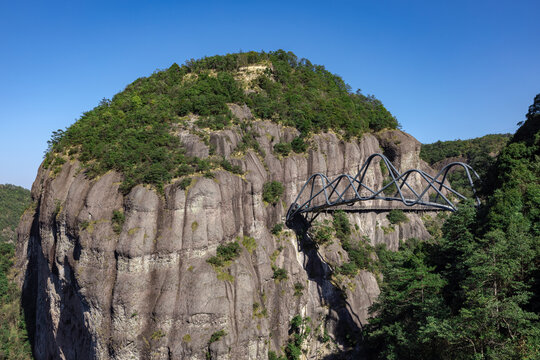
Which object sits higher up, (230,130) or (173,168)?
(230,130)

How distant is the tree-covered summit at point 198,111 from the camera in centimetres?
3778

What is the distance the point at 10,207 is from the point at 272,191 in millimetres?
96902

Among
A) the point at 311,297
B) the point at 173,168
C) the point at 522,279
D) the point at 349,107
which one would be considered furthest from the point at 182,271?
the point at 349,107

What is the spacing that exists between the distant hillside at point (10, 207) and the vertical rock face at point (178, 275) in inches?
2020

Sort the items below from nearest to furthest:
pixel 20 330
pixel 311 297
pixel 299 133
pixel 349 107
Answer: pixel 311 297 → pixel 20 330 → pixel 299 133 → pixel 349 107

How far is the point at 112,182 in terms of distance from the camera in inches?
1410

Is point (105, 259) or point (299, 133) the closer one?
point (105, 259)

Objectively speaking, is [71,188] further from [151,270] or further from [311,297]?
[311,297]

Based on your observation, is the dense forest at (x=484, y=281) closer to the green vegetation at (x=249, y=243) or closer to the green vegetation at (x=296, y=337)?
the green vegetation at (x=296, y=337)

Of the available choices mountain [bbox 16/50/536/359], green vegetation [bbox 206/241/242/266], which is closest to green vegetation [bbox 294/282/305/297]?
mountain [bbox 16/50/536/359]

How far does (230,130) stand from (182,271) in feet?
64.2

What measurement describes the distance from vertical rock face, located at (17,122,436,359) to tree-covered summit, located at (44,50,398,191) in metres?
1.96

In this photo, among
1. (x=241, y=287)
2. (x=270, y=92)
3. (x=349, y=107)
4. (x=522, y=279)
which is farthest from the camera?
(x=349, y=107)

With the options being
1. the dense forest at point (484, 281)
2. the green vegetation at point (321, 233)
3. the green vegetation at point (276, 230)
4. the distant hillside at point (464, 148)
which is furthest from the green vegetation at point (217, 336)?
the distant hillside at point (464, 148)
